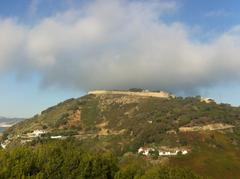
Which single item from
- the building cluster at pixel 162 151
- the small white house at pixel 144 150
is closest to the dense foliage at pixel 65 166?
the building cluster at pixel 162 151

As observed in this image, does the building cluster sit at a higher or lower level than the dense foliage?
higher

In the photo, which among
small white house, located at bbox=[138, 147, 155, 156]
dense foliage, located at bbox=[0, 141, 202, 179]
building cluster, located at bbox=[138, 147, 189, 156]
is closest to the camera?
dense foliage, located at bbox=[0, 141, 202, 179]

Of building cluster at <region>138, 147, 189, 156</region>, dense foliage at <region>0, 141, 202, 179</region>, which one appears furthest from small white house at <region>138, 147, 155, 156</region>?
dense foliage at <region>0, 141, 202, 179</region>

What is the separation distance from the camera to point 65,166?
2589 inches

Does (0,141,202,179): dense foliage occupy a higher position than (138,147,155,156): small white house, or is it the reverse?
(138,147,155,156): small white house

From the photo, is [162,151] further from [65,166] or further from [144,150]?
[65,166]

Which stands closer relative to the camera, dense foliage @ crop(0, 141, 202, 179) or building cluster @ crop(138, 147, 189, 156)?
dense foliage @ crop(0, 141, 202, 179)

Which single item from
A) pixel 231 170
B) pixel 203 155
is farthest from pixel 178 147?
pixel 231 170

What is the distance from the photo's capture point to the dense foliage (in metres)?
61.7

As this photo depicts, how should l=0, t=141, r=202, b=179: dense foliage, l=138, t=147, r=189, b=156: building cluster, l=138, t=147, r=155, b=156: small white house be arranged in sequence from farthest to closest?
l=138, t=147, r=155, b=156: small white house < l=138, t=147, r=189, b=156: building cluster < l=0, t=141, r=202, b=179: dense foliage

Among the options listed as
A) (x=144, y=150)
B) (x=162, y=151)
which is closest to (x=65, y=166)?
(x=162, y=151)

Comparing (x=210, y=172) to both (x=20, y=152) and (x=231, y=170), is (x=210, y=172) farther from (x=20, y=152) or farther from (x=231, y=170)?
(x=20, y=152)

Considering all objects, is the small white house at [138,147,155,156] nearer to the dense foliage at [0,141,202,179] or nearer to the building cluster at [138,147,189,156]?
the building cluster at [138,147,189,156]

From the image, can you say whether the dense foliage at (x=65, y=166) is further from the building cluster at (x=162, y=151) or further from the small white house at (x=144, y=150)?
the small white house at (x=144, y=150)
